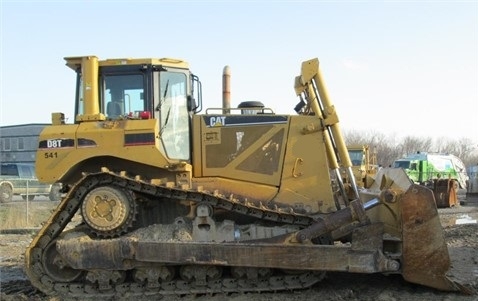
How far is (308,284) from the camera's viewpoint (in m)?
7.39

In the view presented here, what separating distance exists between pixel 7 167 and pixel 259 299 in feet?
106

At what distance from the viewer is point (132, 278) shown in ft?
25.1

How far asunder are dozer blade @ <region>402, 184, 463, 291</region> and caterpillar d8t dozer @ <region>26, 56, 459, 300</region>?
0.04 feet

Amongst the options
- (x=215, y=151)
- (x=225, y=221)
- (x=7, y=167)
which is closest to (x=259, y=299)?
(x=225, y=221)

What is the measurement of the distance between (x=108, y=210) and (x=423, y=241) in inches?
173

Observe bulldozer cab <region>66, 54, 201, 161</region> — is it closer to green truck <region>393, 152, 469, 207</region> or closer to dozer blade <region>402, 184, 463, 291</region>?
dozer blade <region>402, 184, 463, 291</region>

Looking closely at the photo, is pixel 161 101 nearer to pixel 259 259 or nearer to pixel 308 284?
pixel 259 259

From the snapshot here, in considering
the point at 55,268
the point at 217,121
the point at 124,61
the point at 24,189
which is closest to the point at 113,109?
the point at 124,61

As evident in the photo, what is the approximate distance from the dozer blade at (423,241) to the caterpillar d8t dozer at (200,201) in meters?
0.01

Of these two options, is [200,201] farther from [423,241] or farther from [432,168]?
[432,168]

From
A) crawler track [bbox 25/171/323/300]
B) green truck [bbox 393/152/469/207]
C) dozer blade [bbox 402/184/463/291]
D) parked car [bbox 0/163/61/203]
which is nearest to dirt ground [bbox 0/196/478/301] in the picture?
crawler track [bbox 25/171/323/300]

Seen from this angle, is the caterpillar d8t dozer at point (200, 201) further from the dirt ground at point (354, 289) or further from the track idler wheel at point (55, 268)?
the dirt ground at point (354, 289)

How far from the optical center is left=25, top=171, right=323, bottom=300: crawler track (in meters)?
7.42

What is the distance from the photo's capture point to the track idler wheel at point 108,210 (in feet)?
24.4
